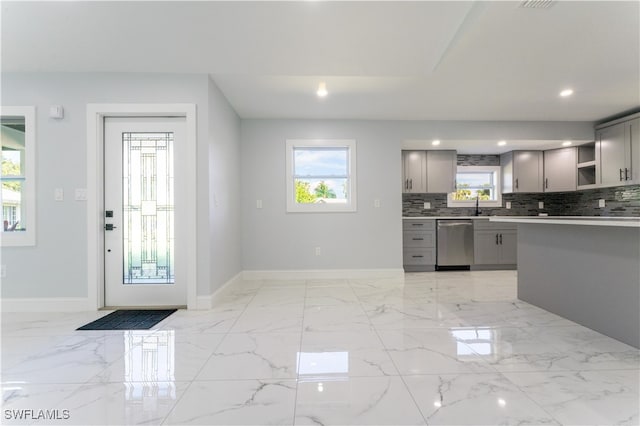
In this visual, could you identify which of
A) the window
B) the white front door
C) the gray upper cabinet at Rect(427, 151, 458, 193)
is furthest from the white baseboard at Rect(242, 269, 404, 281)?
the gray upper cabinet at Rect(427, 151, 458, 193)

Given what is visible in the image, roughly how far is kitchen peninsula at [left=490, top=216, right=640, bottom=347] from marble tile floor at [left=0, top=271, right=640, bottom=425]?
13 centimetres

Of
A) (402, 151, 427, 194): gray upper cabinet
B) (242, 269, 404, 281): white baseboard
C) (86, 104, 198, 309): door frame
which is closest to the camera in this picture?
(86, 104, 198, 309): door frame

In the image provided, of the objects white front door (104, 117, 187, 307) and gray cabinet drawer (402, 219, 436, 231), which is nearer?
white front door (104, 117, 187, 307)

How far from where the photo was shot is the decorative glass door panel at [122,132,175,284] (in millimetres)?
2975

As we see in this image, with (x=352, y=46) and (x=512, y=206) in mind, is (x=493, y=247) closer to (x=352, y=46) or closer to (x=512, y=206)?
(x=512, y=206)

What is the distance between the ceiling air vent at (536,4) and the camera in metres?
1.89

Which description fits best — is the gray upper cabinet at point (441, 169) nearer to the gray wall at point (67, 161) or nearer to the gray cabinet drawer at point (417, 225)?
the gray cabinet drawer at point (417, 225)

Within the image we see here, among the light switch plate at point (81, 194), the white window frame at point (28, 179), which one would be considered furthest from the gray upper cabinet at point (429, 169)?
the white window frame at point (28, 179)

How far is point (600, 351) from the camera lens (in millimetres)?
1916

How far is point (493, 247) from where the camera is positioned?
16.1 ft

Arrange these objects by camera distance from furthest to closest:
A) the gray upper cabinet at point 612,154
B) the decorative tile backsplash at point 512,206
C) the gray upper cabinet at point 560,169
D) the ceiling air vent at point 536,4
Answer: the decorative tile backsplash at point 512,206
the gray upper cabinet at point 560,169
the gray upper cabinet at point 612,154
the ceiling air vent at point 536,4

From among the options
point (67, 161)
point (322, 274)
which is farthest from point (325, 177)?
point (67, 161)

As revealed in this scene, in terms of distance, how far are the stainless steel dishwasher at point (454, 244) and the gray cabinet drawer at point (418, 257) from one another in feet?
0.34

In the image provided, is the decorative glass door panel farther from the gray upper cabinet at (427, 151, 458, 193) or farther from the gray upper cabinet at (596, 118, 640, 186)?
the gray upper cabinet at (596, 118, 640, 186)
